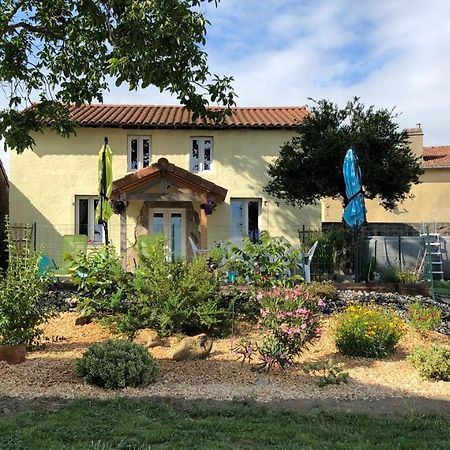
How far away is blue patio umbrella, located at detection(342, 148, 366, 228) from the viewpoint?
41.0ft

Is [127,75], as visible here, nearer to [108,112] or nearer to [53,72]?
[53,72]

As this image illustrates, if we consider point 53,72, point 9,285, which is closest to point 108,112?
point 53,72

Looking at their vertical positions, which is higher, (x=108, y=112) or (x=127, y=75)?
(x=108, y=112)

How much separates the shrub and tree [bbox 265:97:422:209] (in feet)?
28.5

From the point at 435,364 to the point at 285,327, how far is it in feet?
6.49

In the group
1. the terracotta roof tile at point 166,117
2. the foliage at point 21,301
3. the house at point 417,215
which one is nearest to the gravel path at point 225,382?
the foliage at point 21,301

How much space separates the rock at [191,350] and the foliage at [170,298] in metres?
1.01

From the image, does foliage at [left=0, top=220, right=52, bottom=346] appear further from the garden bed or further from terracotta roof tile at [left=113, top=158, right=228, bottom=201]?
terracotta roof tile at [left=113, top=158, right=228, bottom=201]

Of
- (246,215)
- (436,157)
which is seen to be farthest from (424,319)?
(436,157)

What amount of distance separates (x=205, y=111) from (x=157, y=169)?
8.96 metres

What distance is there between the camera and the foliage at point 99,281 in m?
10.2

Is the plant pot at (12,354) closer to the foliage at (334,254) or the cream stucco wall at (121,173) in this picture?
the foliage at (334,254)

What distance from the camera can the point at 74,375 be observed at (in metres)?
7.02

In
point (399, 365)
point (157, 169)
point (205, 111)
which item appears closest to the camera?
point (205, 111)
